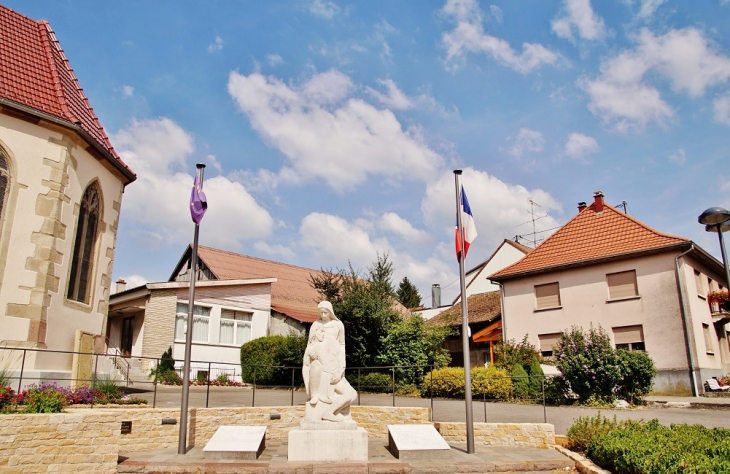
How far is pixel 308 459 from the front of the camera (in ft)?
30.6

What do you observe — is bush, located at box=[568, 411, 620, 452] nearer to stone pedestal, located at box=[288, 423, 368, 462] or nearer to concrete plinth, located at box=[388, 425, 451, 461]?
concrete plinth, located at box=[388, 425, 451, 461]

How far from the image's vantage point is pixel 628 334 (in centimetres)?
2120

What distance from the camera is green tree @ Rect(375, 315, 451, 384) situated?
72.2ft

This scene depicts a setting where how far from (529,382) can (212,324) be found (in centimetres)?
1479

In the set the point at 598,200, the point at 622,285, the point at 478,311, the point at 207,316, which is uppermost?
the point at 598,200

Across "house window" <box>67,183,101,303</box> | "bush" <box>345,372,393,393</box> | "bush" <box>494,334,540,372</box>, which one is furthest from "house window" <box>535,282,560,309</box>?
"house window" <box>67,183,101,303</box>

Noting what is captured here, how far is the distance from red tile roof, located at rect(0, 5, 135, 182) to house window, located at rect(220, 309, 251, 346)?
A: 36.7ft

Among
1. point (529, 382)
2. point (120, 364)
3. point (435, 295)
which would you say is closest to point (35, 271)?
point (120, 364)

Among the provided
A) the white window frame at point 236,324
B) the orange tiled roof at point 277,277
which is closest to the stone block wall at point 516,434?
the white window frame at point 236,324

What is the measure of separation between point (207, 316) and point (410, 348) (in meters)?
10.1

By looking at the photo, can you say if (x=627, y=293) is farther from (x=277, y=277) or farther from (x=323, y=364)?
(x=277, y=277)

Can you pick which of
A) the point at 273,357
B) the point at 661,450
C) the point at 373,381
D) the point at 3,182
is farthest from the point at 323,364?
the point at 273,357

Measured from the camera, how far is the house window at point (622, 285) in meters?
21.4

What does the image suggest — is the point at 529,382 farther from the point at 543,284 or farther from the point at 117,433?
the point at 117,433
